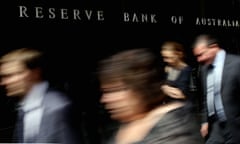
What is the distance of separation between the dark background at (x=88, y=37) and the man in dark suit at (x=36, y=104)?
3.76 meters

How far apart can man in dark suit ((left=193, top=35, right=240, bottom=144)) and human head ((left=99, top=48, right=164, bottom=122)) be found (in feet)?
9.51

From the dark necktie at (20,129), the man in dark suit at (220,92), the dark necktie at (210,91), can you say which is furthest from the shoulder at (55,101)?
the dark necktie at (210,91)

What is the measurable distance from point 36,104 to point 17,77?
9.0 inches

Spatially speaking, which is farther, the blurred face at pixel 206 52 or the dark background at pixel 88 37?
the dark background at pixel 88 37

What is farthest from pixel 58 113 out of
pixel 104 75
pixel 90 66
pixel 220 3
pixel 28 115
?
pixel 220 3

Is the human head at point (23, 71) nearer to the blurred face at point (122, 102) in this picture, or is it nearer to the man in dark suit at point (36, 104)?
the man in dark suit at point (36, 104)

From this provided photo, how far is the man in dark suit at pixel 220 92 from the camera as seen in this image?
5633mm

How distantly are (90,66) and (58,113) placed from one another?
16.5ft

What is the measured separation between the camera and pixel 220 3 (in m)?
10.3

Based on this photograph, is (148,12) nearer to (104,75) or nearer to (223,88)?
(223,88)

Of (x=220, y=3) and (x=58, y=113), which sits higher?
(x=220, y=3)

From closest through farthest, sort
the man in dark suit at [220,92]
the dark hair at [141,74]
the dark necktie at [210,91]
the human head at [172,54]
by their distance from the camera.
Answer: the dark hair at [141,74] < the man in dark suit at [220,92] < the dark necktie at [210,91] < the human head at [172,54]

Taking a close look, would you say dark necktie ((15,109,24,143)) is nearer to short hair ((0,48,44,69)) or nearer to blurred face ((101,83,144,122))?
short hair ((0,48,44,69))

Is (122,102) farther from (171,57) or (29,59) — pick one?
(171,57)
